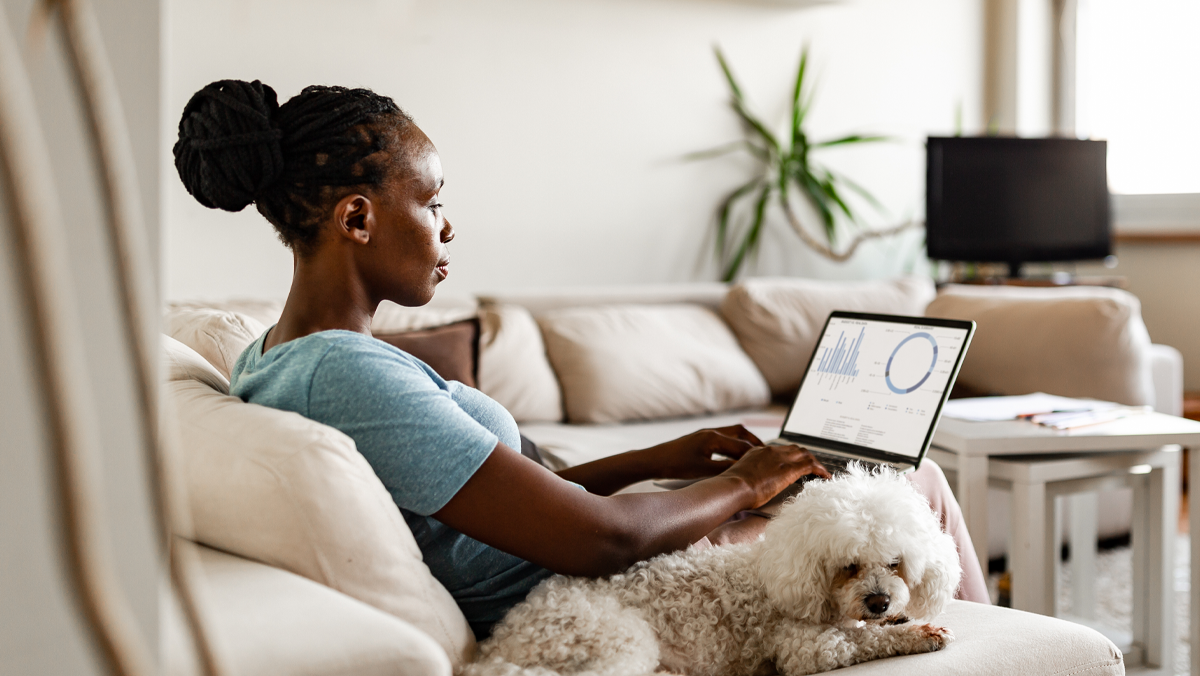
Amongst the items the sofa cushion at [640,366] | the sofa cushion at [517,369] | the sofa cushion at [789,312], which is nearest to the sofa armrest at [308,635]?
the sofa cushion at [517,369]

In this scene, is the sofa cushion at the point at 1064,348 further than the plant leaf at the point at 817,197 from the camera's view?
No

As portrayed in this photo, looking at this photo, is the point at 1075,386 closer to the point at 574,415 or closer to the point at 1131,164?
the point at 574,415

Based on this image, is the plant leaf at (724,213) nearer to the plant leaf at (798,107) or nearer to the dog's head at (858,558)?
the plant leaf at (798,107)

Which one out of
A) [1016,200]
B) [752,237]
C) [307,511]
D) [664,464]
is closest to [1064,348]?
[1016,200]

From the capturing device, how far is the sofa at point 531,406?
0.71 metres

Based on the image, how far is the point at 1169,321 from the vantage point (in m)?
3.76

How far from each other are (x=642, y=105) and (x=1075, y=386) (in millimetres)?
1709

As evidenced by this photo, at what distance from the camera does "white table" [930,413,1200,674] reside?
1715mm

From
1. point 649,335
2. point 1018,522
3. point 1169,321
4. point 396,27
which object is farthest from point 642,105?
point 396,27

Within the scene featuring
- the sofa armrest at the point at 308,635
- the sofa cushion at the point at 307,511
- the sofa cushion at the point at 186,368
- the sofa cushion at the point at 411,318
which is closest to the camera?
the sofa armrest at the point at 308,635

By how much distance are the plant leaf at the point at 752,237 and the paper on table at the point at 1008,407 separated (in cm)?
144

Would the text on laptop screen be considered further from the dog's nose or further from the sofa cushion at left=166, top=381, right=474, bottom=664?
the sofa cushion at left=166, top=381, right=474, bottom=664

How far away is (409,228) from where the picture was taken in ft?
3.18

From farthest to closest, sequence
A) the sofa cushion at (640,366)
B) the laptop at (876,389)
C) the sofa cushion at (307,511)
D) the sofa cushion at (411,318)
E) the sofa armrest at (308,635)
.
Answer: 1. the sofa cushion at (640,366)
2. the sofa cushion at (411,318)
3. the laptop at (876,389)
4. the sofa cushion at (307,511)
5. the sofa armrest at (308,635)
